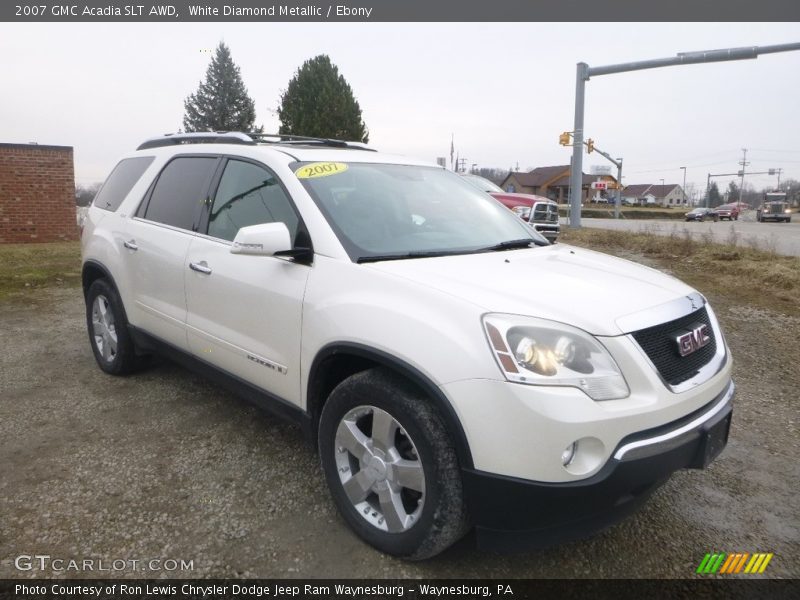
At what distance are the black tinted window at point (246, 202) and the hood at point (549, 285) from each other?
2.48ft

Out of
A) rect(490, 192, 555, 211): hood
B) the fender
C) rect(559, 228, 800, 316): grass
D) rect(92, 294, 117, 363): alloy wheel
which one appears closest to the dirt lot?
rect(92, 294, 117, 363): alloy wheel

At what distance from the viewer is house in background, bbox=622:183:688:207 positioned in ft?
345

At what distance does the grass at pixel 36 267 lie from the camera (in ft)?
27.1

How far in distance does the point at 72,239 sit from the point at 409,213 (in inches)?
508

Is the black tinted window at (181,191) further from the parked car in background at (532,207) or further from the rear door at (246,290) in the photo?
the parked car in background at (532,207)

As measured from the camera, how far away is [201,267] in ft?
10.6

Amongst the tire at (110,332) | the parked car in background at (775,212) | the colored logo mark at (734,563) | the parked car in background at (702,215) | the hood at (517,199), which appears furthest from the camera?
the parked car in background at (702,215)

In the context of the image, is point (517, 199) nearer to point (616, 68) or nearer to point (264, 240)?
point (616, 68)

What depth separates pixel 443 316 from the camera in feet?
6.94

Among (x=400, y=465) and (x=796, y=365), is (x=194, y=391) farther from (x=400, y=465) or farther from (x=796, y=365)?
(x=796, y=365)

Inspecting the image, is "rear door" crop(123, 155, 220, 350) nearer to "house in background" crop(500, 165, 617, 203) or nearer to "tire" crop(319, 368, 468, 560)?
"tire" crop(319, 368, 468, 560)

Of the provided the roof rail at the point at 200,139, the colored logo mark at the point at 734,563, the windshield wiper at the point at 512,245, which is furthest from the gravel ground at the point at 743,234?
the roof rail at the point at 200,139

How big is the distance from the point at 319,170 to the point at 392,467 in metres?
1.59

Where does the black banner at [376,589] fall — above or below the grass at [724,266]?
below
